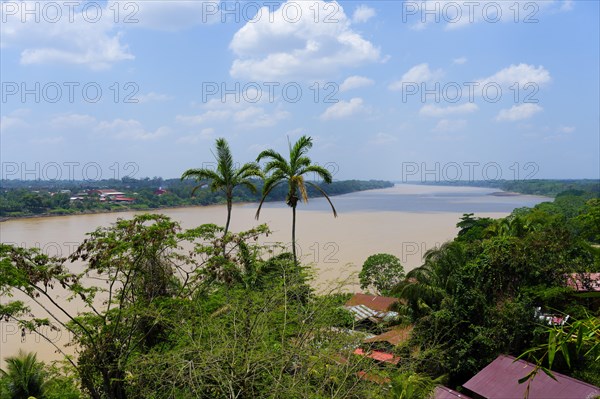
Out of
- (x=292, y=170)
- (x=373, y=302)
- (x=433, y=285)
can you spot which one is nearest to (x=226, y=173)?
(x=292, y=170)

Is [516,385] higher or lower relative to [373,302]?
higher

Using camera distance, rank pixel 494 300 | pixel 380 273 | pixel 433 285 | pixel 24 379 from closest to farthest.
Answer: pixel 24 379 < pixel 494 300 < pixel 433 285 < pixel 380 273

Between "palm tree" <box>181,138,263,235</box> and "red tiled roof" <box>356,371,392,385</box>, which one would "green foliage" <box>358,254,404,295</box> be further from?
"red tiled roof" <box>356,371,392,385</box>

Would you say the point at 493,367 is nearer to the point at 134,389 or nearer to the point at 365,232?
the point at 134,389

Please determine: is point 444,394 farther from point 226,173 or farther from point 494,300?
point 226,173

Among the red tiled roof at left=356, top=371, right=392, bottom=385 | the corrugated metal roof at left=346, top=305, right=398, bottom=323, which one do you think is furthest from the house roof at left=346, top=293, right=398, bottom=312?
the red tiled roof at left=356, top=371, right=392, bottom=385
